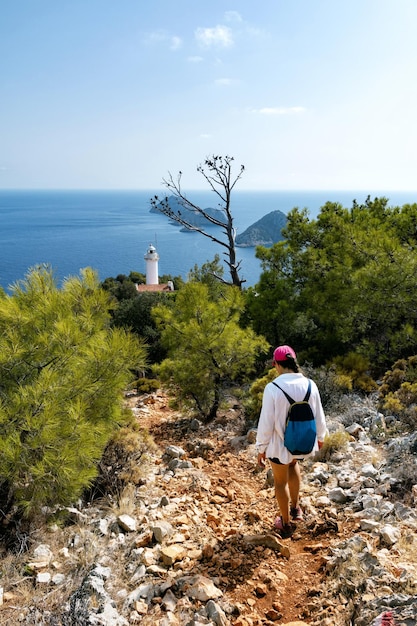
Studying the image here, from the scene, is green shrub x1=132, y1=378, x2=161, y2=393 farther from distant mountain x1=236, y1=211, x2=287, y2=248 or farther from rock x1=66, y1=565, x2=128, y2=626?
distant mountain x1=236, y1=211, x2=287, y2=248

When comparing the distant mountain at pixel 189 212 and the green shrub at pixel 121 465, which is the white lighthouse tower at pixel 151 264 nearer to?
the distant mountain at pixel 189 212

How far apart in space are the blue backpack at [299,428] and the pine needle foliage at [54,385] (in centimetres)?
203

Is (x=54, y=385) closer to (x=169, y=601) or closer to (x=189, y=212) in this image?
(x=169, y=601)

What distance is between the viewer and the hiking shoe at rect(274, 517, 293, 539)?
13.1 feet

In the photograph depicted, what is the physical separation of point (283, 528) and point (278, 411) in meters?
1.24

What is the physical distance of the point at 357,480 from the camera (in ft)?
15.9

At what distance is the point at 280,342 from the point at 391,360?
2.60m

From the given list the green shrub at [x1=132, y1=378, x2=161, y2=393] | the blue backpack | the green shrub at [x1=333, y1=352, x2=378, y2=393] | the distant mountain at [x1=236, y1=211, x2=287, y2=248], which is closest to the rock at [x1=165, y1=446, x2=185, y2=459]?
the blue backpack

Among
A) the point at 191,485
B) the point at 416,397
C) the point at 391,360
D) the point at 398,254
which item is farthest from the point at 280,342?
the point at 191,485

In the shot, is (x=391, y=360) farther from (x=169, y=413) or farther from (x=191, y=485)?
(x=191, y=485)

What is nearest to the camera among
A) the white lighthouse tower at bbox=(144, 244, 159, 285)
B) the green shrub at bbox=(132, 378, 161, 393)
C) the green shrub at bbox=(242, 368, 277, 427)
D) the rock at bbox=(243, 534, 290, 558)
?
the rock at bbox=(243, 534, 290, 558)

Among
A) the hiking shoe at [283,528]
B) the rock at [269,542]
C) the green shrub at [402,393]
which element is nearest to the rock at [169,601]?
the rock at [269,542]

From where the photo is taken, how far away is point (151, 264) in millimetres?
43844

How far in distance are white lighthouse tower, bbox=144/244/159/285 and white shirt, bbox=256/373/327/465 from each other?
40164mm
